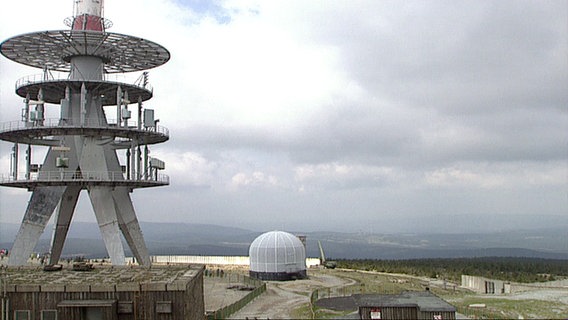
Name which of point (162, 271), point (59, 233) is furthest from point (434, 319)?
point (59, 233)

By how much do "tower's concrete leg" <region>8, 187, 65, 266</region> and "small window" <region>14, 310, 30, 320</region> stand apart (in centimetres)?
2474

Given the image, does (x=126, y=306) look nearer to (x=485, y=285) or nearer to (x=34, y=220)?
(x=34, y=220)

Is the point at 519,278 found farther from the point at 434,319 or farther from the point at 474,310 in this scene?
the point at 434,319

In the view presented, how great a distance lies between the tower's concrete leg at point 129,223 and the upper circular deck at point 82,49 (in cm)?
1209

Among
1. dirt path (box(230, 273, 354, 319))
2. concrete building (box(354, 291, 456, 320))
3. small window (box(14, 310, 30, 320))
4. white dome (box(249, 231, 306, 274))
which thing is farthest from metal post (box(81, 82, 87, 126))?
concrete building (box(354, 291, 456, 320))

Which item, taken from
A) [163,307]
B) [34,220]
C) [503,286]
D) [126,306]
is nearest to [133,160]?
[34,220]

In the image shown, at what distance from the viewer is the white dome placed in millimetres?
60156

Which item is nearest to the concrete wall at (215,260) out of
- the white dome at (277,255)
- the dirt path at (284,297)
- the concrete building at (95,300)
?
the dirt path at (284,297)

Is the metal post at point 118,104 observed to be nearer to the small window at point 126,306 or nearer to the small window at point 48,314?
the small window at point 48,314

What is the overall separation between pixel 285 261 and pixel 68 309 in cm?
3526

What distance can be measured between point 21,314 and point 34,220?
82.5 feet

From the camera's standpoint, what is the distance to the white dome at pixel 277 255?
2368 inches

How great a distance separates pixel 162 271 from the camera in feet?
113

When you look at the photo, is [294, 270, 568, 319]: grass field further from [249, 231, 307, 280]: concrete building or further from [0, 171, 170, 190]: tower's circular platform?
[0, 171, 170, 190]: tower's circular platform
